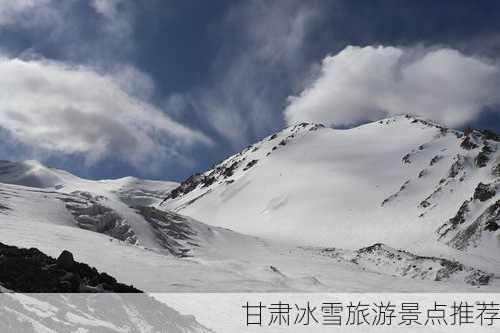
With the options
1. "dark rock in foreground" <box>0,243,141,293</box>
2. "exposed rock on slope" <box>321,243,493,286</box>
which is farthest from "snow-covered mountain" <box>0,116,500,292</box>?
"dark rock in foreground" <box>0,243,141,293</box>

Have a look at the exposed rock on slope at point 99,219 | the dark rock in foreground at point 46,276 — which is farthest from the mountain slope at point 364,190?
the dark rock in foreground at point 46,276

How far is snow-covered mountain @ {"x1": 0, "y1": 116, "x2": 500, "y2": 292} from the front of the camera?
42.6 metres

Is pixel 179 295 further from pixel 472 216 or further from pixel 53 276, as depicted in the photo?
pixel 472 216

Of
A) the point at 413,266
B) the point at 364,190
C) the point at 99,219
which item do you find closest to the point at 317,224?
the point at 364,190

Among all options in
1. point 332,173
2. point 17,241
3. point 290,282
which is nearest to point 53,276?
point 17,241

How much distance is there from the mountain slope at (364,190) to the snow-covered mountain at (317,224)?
1.37ft

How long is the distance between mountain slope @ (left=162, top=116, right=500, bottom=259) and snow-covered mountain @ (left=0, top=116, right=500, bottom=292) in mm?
416

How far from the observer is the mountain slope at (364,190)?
104m

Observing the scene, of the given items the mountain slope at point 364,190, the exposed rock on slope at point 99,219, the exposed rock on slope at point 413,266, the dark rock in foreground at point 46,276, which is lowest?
the dark rock in foreground at point 46,276

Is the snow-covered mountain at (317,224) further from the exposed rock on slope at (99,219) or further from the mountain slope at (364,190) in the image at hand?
the mountain slope at (364,190)

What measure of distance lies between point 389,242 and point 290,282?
5924 centimetres

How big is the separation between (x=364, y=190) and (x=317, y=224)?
20146 mm

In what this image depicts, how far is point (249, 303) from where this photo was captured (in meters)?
29.5

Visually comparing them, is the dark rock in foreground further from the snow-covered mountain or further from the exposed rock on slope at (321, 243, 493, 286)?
the exposed rock on slope at (321, 243, 493, 286)
